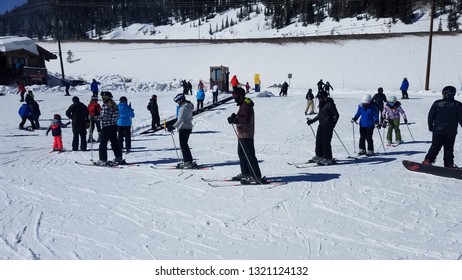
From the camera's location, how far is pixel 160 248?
14.0 ft

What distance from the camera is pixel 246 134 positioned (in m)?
6.56

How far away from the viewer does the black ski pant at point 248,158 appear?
662 cm

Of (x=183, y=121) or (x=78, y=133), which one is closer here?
(x=183, y=121)

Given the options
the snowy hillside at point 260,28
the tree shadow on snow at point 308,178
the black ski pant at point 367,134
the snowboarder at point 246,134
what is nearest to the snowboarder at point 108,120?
the snowboarder at point 246,134

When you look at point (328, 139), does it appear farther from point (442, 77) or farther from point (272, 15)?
point (272, 15)

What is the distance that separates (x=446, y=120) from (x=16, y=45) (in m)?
38.6

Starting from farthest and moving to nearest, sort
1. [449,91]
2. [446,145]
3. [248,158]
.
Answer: [446,145]
[449,91]
[248,158]

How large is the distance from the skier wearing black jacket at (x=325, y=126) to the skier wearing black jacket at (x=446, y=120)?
179 centimetres

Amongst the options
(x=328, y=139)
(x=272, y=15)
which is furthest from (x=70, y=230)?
(x=272, y=15)

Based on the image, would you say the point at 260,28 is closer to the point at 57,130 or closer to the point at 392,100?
the point at 392,100

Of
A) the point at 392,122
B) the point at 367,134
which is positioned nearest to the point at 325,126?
the point at 367,134

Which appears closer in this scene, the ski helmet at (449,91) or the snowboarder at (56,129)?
the ski helmet at (449,91)

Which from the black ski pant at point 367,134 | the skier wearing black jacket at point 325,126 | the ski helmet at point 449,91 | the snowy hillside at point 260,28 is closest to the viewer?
the ski helmet at point 449,91

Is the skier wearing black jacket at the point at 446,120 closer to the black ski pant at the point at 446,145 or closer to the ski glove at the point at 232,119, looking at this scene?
the black ski pant at the point at 446,145
